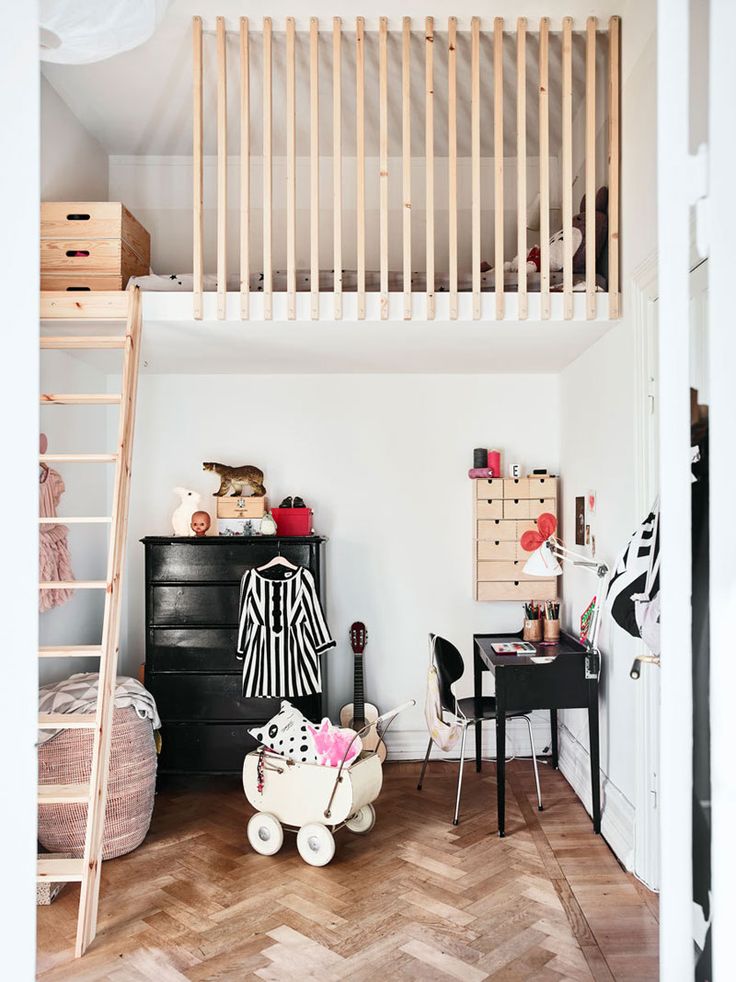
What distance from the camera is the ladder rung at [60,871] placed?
2650mm

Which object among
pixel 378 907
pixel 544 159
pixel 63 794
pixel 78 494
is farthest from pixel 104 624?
pixel 544 159

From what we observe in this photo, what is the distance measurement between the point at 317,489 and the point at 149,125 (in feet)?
6.86

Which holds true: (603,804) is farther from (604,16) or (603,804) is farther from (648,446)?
(604,16)

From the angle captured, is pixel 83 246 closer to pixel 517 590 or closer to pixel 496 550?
pixel 496 550

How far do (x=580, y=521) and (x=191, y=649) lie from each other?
2091 millimetres

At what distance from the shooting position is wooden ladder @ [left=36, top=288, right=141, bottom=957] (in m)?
2.68

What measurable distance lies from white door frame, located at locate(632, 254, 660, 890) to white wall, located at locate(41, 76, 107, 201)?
2642mm

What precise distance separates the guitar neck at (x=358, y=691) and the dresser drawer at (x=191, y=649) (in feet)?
2.39

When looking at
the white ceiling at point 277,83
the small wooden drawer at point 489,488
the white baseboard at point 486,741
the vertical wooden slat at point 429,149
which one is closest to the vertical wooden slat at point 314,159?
the white ceiling at point 277,83

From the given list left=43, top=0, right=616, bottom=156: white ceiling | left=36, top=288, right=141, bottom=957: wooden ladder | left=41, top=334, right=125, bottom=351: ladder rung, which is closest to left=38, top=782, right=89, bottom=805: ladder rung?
left=36, top=288, right=141, bottom=957: wooden ladder

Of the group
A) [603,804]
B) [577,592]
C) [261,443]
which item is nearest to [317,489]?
[261,443]

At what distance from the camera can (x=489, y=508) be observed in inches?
172

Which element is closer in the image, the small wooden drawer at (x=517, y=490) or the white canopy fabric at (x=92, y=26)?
the white canopy fabric at (x=92, y=26)

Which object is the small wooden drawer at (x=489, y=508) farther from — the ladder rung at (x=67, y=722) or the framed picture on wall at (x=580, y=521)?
the ladder rung at (x=67, y=722)
